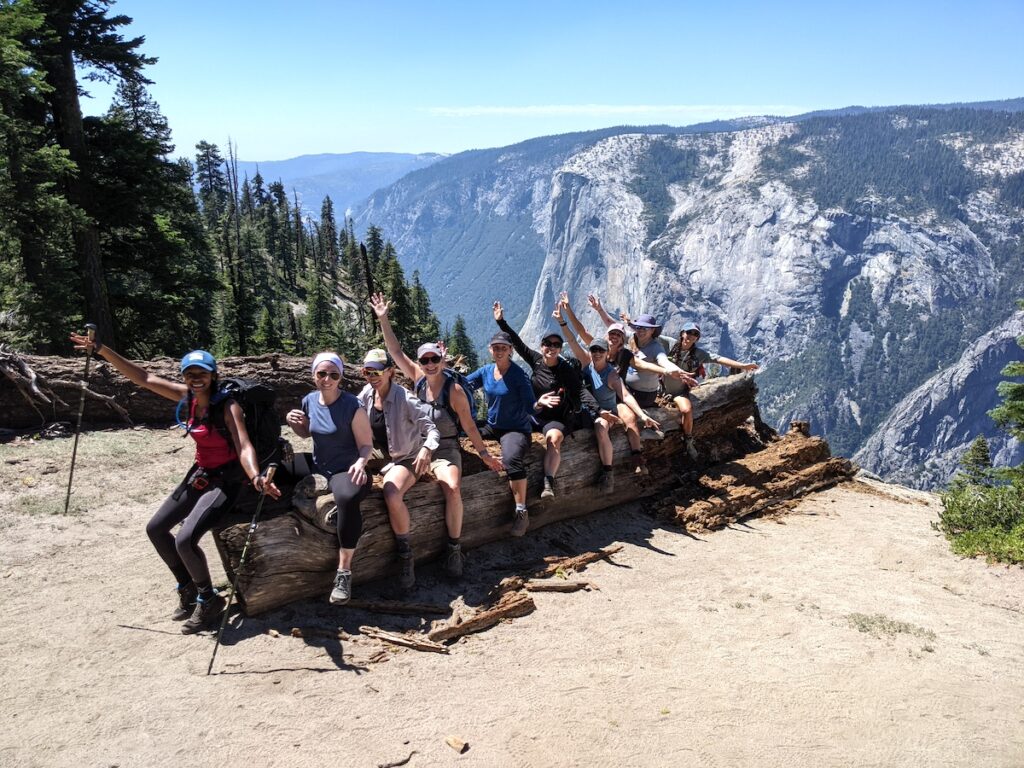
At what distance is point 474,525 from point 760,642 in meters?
3.28

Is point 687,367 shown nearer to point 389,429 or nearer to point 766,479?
point 766,479

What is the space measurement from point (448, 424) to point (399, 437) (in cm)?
63

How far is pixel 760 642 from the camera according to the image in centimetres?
630

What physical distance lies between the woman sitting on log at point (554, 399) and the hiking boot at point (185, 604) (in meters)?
4.02

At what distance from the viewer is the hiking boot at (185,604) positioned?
6.10m

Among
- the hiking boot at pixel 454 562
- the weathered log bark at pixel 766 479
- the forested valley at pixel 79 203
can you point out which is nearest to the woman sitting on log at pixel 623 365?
the weathered log bark at pixel 766 479

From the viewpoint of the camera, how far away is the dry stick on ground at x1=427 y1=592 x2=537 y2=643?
613cm

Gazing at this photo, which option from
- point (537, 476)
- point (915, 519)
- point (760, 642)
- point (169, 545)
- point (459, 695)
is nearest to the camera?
point (459, 695)

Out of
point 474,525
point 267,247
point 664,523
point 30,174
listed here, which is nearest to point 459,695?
point 474,525

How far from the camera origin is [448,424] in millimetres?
6934

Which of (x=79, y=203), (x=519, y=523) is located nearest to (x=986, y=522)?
(x=519, y=523)

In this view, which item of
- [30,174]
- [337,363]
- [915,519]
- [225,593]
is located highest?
[30,174]

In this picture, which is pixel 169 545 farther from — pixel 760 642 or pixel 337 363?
pixel 760 642

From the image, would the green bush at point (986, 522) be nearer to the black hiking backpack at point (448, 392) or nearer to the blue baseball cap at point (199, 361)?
the black hiking backpack at point (448, 392)
